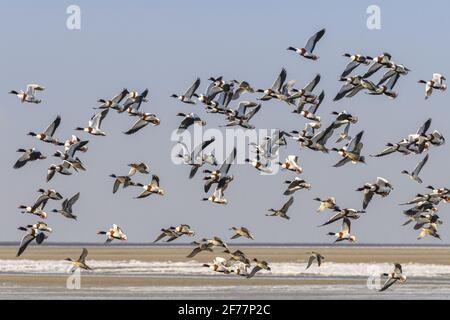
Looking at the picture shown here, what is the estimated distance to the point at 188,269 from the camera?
103 metres

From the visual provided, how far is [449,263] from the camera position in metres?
121

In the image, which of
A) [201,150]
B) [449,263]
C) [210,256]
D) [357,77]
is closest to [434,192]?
[357,77]

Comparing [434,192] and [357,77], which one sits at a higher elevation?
[357,77]

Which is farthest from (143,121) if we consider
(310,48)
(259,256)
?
(259,256)

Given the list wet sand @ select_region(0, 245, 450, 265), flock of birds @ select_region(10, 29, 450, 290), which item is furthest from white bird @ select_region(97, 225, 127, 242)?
wet sand @ select_region(0, 245, 450, 265)

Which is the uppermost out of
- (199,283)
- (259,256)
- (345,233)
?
(259,256)

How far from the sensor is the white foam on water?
9694cm

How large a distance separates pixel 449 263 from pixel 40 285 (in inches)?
1897

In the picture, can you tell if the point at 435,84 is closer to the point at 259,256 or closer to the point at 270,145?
the point at 270,145

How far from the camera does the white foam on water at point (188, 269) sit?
96938mm

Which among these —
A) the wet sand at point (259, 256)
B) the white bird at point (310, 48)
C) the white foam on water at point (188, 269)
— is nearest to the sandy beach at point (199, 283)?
the white foam on water at point (188, 269)

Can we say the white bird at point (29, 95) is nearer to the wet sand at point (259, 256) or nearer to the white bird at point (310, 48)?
the white bird at point (310, 48)

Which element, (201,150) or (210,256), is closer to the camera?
(201,150)

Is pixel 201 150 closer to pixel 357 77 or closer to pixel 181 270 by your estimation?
pixel 357 77
